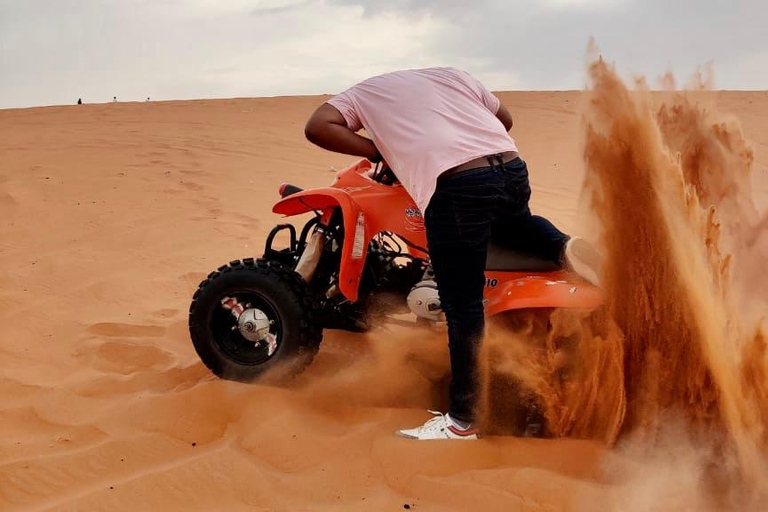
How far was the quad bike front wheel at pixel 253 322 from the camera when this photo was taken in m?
3.96

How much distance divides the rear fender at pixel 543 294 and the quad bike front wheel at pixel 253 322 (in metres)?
0.98

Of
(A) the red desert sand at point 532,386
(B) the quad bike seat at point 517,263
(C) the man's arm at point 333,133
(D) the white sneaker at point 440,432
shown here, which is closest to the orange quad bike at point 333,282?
(B) the quad bike seat at point 517,263

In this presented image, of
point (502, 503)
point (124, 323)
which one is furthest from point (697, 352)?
point (124, 323)

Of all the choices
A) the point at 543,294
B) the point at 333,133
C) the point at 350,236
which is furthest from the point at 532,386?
the point at 333,133

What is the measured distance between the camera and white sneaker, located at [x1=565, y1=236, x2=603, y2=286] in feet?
11.6

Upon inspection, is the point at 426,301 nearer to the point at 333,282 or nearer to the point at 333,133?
the point at 333,282

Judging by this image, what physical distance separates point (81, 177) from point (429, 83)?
7.25 meters

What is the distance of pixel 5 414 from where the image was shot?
3.83 m

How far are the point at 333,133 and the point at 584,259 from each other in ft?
4.22

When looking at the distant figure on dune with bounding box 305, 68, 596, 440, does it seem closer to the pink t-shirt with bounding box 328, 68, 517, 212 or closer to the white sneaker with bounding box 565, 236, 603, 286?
the pink t-shirt with bounding box 328, 68, 517, 212

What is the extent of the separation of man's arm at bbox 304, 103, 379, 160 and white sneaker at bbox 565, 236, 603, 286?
107cm

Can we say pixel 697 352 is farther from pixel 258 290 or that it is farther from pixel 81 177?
pixel 81 177

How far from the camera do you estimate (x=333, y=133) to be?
3314 millimetres

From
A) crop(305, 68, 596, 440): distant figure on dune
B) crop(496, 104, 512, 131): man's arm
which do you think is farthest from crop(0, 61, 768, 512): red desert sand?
crop(496, 104, 512, 131): man's arm
